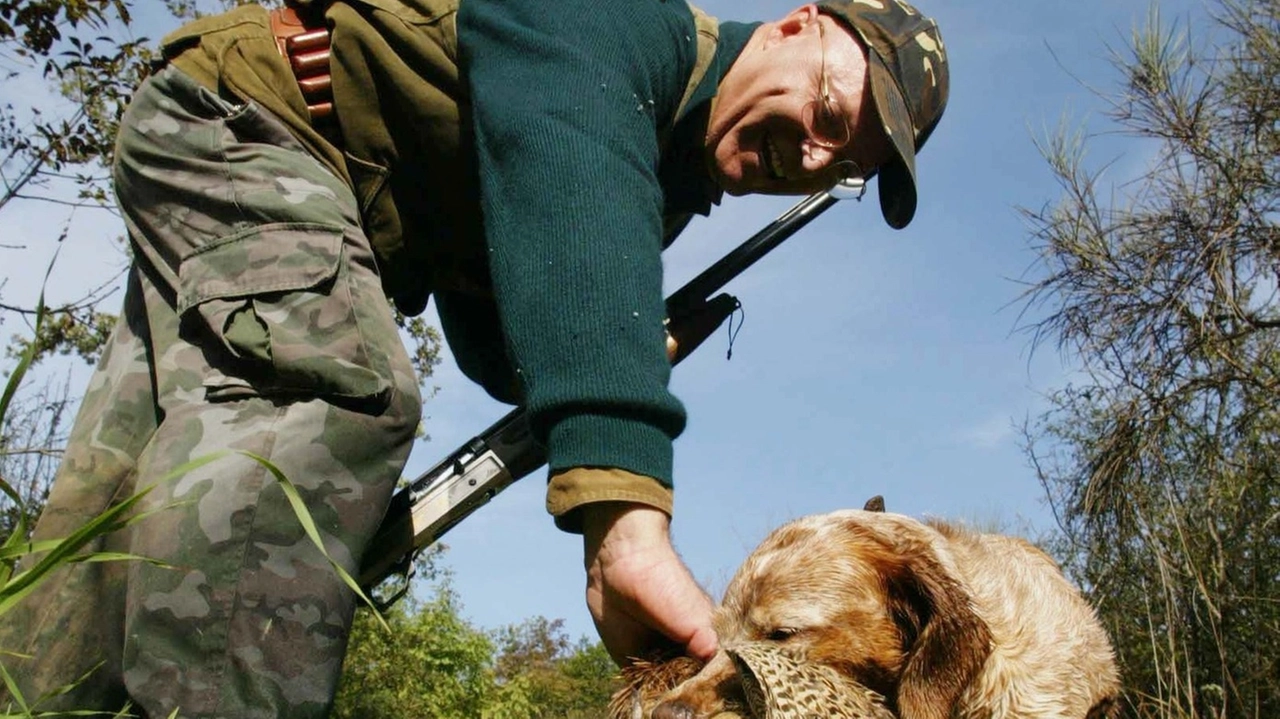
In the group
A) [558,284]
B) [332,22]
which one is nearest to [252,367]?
[558,284]

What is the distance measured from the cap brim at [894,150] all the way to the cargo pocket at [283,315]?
157 cm

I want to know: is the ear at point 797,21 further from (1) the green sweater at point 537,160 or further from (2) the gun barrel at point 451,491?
(2) the gun barrel at point 451,491

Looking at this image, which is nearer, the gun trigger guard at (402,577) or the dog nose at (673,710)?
the dog nose at (673,710)

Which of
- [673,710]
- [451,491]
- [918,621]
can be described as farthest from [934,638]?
[451,491]

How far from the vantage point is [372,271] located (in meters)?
2.91

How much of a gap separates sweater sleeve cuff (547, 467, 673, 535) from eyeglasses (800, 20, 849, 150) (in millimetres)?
1579

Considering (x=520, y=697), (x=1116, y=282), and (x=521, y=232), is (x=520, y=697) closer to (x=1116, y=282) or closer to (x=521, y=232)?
(x=1116, y=282)

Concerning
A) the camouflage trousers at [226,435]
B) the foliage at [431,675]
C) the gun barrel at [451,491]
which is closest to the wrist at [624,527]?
the camouflage trousers at [226,435]

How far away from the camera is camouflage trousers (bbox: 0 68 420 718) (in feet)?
8.00

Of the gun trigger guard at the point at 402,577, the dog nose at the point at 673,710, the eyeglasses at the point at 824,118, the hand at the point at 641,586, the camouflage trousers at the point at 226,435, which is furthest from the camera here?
the eyeglasses at the point at 824,118

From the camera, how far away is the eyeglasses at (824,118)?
11.2 ft

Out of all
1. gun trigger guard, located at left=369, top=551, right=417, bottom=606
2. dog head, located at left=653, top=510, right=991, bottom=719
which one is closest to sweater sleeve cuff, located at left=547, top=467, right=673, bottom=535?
dog head, located at left=653, top=510, right=991, bottom=719

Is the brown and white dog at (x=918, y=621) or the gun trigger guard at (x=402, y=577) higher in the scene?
the gun trigger guard at (x=402, y=577)

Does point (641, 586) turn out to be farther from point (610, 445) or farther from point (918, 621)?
point (918, 621)
